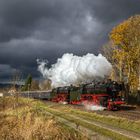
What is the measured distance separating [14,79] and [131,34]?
61.3 ft

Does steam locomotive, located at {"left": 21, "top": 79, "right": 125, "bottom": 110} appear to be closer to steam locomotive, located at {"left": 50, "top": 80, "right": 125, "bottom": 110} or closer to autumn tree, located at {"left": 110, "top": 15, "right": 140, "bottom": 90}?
steam locomotive, located at {"left": 50, "top": 80, "right": 125, "bottom": 110}

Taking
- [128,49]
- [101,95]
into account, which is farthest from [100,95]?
[128,49]

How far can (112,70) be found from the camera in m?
54.2

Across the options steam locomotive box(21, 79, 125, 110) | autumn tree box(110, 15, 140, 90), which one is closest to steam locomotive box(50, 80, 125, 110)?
steam locomotive box(21, 79, 125, 110)

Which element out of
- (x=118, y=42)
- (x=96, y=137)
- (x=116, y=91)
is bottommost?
(x=96, y=137)

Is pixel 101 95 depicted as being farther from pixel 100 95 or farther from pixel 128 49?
pixel 128 49

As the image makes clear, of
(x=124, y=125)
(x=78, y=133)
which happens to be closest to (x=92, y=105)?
(x=124, y=125)

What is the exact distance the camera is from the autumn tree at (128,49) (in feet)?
171

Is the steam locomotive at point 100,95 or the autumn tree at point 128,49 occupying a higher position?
the autumn tree at point 128,49

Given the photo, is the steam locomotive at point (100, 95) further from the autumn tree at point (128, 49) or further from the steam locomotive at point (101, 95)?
the autumn tree at point (128, 49)

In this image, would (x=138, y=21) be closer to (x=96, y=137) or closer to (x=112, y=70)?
(x=112, y=70)

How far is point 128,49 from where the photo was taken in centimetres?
5272

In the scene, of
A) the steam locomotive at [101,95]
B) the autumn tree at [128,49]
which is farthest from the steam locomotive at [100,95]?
the autumn tree at [128,49]

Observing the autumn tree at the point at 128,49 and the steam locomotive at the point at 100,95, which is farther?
the autumn tree at the point at 128,49
